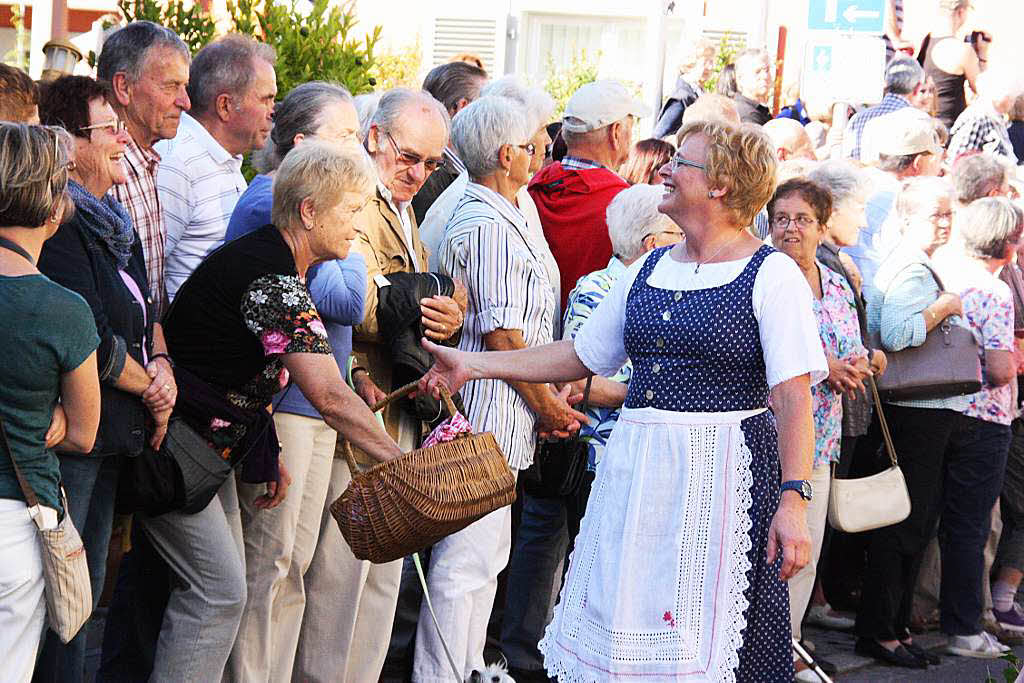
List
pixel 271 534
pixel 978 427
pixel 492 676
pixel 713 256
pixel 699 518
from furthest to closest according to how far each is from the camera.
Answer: pixel 978 427
pixel 492 676
pixel 271 534
pixel 713 256
pixel 699 518

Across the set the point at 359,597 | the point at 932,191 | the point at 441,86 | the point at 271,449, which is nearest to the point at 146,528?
the point at 271,449

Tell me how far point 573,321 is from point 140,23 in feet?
6.57

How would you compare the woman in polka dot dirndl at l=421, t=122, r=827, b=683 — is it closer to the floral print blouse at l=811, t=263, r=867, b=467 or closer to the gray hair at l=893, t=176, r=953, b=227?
the floral print blouse at l=811, t=263, r=867, b=467

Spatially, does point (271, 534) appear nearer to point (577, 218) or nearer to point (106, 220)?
point (106, 220)

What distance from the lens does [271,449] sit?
4.79m

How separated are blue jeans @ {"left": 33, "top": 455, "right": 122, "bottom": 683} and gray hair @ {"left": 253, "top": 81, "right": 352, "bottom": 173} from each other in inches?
61.4

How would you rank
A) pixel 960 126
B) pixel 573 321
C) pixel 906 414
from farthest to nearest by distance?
pixel 960 126 < pixel 906 414 < pixel 573 321

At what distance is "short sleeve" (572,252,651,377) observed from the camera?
4504 millimetres

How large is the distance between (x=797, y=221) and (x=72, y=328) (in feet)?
11.7

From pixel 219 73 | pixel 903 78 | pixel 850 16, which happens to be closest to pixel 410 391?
pixel 219 73

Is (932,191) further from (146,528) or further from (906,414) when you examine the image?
(146,528)

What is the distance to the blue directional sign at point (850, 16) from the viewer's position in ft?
42.5

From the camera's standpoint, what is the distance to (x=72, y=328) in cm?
378

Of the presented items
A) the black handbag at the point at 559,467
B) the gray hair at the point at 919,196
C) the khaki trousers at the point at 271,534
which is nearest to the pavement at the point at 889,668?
the black handbag at the point at 559,467
